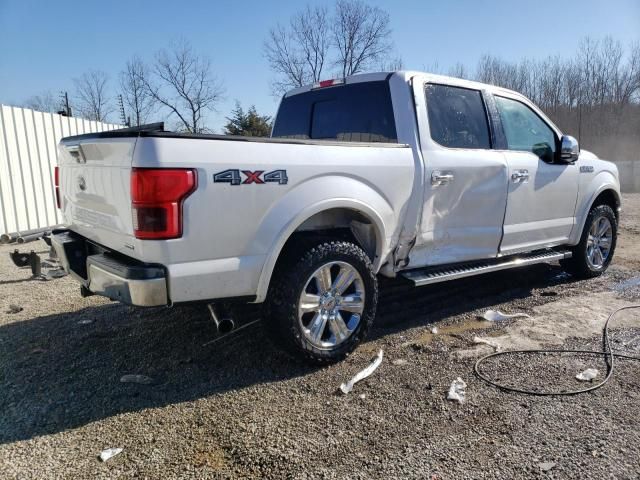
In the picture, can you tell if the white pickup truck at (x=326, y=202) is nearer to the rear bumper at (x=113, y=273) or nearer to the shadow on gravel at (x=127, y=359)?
the rear bumper at (x=113, y=273)

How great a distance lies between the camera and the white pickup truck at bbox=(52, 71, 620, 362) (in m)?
2.76

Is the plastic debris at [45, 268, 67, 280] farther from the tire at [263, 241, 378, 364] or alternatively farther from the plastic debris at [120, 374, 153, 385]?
the tire at [263, 241, 378, 364]

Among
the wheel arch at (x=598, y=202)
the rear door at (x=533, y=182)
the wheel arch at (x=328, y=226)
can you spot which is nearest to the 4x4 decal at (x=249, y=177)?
the wheel arch at (x=328, y=226)

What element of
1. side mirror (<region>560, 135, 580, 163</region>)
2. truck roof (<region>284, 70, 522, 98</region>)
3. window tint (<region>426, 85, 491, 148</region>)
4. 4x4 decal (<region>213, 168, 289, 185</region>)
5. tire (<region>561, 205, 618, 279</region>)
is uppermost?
truck roof (<region>284, 70, 522, 98</region>)

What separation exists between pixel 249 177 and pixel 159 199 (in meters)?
0.53

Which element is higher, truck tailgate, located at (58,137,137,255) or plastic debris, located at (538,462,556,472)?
truck tailgate, located at (58,137,137,255)

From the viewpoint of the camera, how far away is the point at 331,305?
11.5ft

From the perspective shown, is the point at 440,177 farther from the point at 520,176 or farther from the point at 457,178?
the point at 520,176

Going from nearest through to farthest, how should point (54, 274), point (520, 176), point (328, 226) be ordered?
point (328, 226) → point (520, 176) → point (54, 274)

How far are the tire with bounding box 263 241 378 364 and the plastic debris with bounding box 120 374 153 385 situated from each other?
34.2 inches

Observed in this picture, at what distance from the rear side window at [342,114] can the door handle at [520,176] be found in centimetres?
137

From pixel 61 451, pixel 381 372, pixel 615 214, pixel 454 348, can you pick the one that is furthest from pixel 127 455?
pixel 615 214

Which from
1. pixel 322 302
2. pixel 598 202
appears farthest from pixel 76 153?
pixel 598 202

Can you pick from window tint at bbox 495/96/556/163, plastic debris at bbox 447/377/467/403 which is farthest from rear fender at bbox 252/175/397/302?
window tint at bbox 495/96/556/163
